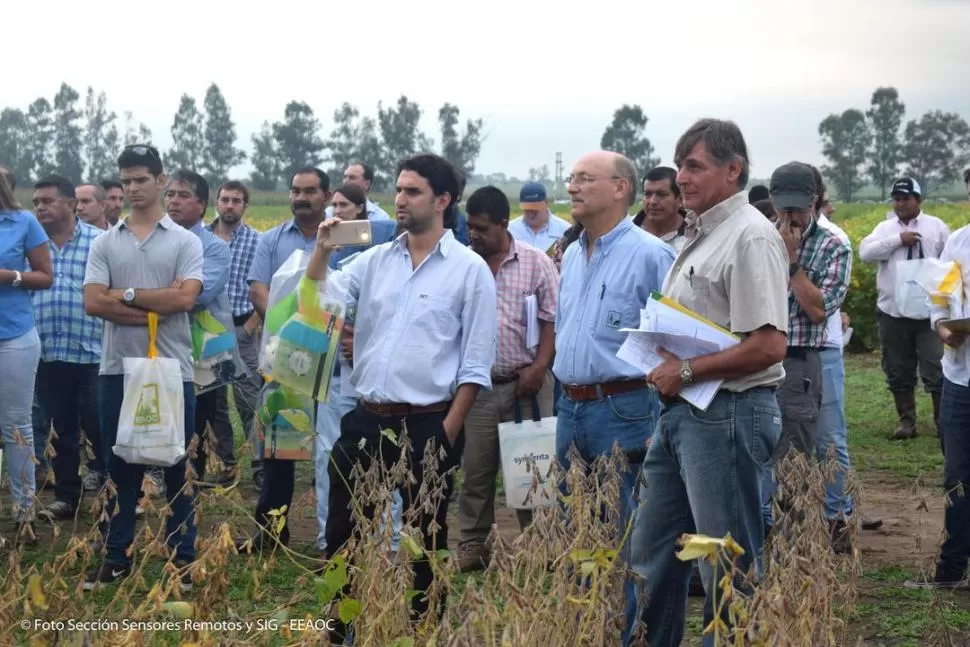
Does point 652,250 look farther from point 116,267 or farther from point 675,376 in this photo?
point 116,267

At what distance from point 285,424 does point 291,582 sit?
0.86 metres

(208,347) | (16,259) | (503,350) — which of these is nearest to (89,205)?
(16,259)

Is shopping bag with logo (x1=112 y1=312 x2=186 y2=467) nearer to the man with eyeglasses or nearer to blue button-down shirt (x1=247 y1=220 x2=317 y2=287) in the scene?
blue button-down shirt (x1=247 y1=220 x2=317 y2=287)

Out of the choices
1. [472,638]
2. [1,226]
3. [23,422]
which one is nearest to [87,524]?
[23,422]

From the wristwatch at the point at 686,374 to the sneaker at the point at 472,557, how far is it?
3247 millimetres

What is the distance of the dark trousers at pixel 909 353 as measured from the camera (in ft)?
38.9

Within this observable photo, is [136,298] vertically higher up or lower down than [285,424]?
higher up

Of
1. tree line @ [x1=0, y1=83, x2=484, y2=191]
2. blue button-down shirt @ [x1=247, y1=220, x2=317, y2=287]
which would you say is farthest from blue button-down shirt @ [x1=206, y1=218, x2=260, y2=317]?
tree line @ [x1=0, y1=83, x2=484, y2=191]

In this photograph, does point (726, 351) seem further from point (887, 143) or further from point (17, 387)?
point (887, 143)

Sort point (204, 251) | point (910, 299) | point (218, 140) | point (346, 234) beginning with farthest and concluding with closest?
point (218, 140)
point (910, 299)
point (204, 251)
point (346, 234)

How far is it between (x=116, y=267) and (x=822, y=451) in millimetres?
4177

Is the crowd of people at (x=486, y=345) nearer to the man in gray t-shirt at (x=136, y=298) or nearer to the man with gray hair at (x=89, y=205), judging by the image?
the man in gray t-shirt at (x=136, y=298)

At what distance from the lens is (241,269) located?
10.5 metres

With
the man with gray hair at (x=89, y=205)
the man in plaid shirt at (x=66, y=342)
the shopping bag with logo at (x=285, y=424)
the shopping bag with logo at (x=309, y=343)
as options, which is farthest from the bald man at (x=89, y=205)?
the shopping bag with logo at (x=309, y=343)
